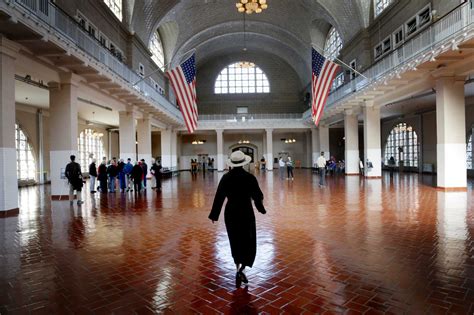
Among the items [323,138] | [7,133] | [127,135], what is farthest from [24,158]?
[323,138]

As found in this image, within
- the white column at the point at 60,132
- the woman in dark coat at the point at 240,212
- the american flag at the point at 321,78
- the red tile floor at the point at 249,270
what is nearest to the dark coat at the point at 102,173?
the white column at the point at 60,132

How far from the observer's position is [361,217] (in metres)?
7.66

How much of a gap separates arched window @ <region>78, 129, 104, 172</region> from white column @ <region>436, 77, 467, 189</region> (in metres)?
24.0

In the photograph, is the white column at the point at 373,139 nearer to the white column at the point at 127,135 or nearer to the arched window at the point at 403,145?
the arched window at the point at 403,145

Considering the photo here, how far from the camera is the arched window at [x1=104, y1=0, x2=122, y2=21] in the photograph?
60.5 ft

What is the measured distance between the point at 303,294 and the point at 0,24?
29.0 feet

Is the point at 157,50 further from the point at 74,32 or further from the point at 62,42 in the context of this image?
the point at 62,42

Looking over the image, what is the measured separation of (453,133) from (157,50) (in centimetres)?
2357

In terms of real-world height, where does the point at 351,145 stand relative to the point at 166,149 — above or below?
below

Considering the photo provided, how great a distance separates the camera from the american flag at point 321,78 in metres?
14.7

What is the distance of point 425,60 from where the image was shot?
1162cm

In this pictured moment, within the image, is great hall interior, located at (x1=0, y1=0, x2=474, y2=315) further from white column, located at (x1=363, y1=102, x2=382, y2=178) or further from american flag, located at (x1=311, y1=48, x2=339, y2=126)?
american flag, located at (x1=311, y1=48, x2=339, y2=126)

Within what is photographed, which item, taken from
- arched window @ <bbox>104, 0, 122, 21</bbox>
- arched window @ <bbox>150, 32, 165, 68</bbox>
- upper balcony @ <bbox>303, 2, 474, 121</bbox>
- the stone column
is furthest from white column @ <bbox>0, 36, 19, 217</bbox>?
arched window @ <bbox>150, 32, 165, 68</bbox>

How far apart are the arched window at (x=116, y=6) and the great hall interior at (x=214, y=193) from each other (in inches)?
6.8
